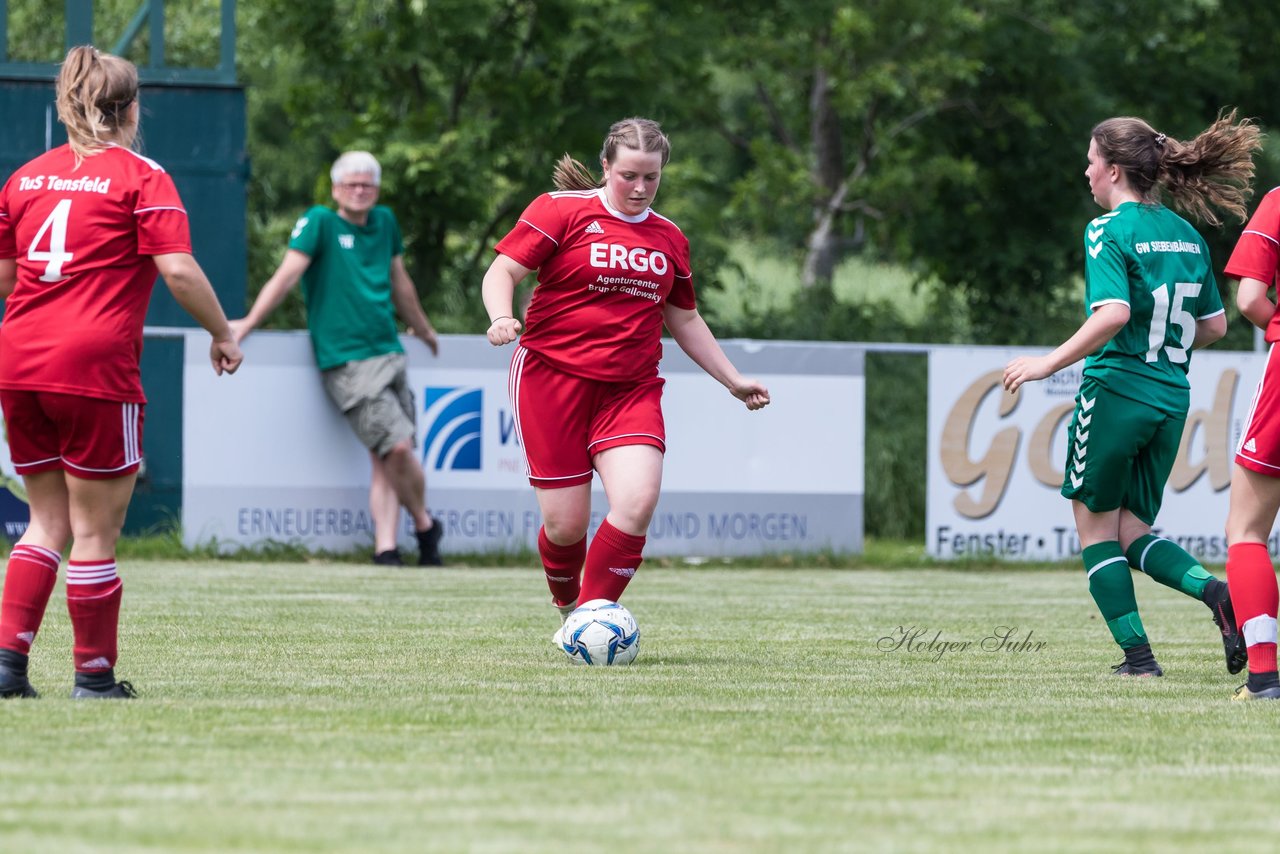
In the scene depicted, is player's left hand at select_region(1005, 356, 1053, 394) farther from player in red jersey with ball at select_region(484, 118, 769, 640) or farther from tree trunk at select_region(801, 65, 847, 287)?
tree trunk at select_region(801, 65, 847, 287)

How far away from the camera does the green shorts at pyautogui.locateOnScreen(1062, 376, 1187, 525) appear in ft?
21.3

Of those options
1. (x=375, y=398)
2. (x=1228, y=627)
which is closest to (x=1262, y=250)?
(x=1228, y=627)

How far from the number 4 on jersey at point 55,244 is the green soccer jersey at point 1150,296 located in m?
3.26

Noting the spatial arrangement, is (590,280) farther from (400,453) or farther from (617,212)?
(400,453)

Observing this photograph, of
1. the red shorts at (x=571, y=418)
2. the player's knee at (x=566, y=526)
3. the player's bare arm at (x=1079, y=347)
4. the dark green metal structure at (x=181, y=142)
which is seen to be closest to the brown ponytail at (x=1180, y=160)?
the player's bare arm at (x=1079, y=347)

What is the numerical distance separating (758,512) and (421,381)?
7.52 feet

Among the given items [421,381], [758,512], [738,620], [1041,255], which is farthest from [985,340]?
[738,620]

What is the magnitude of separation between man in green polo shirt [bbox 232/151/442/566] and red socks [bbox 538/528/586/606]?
13.3 feet

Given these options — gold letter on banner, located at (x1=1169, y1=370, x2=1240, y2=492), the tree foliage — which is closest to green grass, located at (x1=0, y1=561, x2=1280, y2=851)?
gold letter on banner, located at (x1=1169, y1=370, x2=1240, y2=492)

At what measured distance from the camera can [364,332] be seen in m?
11.5

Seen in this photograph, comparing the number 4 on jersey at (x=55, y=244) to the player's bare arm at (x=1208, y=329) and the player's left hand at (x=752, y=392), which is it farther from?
the player's bare arm at (x=1208, y=329)

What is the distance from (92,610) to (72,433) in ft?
1.66

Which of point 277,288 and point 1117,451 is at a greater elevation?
point 277,288

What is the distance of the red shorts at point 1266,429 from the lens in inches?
227
